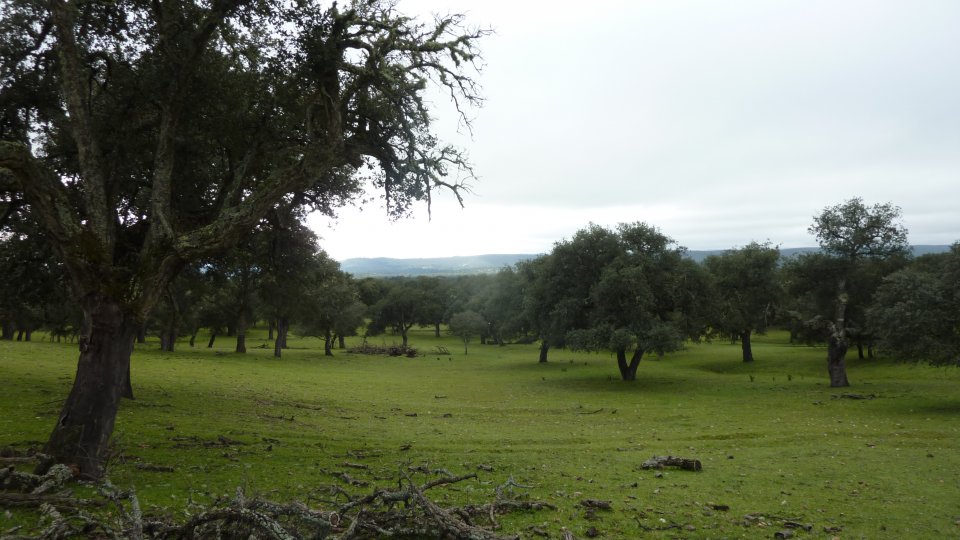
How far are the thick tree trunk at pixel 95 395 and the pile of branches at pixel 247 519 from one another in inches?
32.5

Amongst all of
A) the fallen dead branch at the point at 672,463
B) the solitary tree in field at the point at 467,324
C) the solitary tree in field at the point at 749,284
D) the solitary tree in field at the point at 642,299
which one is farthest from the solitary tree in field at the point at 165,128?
the solitary tree in field at the point at 467,324

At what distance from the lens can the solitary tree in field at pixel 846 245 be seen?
30.8 m

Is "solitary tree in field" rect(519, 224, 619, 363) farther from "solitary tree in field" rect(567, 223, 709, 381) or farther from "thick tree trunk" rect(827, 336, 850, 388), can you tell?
"thick tree trunk" rect(827, 336, 850, 388)

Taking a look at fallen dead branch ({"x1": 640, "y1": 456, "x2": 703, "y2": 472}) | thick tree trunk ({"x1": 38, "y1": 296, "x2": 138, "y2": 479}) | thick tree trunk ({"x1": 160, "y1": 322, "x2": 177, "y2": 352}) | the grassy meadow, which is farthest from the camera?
thick tree trunk ({"x1": 160, "y1": 322, "x2": 177, "y2": 352})

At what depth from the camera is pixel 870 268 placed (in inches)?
1292

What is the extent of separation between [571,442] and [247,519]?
12.4 m

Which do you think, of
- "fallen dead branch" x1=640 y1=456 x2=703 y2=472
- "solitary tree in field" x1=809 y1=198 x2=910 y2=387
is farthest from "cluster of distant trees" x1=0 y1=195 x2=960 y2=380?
"fallen dead branch" x1=640 y1=456 x2=703 y2=472

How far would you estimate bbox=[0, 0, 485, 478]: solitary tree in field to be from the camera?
9516mm

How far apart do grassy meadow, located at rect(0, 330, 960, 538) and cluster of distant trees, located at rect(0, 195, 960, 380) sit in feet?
11.4

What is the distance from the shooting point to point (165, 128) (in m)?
11.1

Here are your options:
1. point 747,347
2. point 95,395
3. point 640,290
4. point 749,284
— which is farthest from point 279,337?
point 95,395

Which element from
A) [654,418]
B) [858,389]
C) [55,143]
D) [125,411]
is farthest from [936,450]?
[55,143]

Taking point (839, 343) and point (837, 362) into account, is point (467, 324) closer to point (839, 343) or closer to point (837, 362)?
point (837, 362)

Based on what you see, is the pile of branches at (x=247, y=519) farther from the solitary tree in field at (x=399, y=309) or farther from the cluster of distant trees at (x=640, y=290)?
the solitary tree in field at (x=399, y=309)
